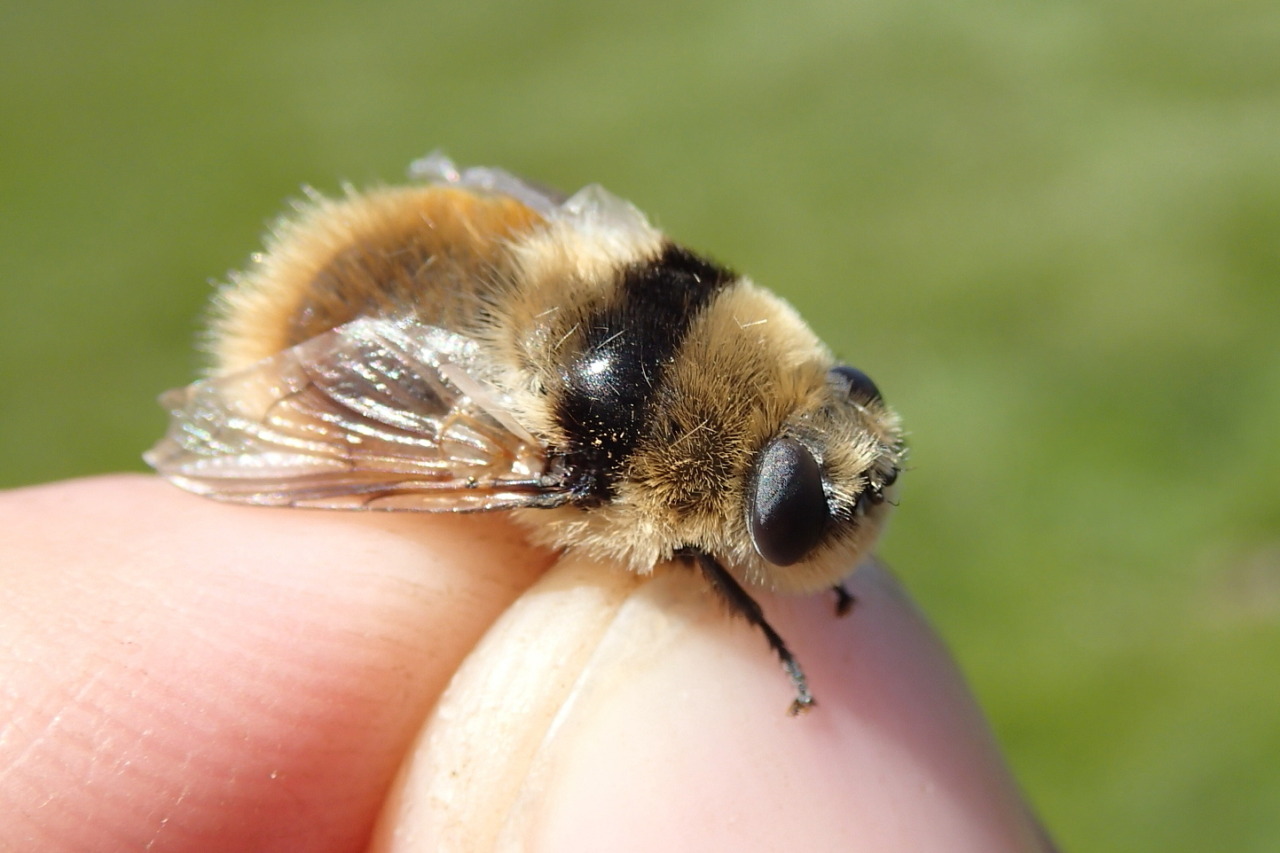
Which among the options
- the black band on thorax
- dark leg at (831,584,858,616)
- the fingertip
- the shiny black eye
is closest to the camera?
the fingertip

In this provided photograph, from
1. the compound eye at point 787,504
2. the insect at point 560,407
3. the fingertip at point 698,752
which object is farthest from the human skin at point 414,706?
the compound eye at point 787,504

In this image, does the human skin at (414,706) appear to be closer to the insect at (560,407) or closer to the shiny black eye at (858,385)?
the insect at (560,407)

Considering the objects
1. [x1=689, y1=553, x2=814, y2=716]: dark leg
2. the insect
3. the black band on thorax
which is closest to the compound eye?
the insect

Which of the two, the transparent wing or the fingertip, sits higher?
the transparent wing

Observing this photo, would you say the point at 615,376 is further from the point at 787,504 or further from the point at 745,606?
the point at 745,606

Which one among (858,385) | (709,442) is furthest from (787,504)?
(858,385)

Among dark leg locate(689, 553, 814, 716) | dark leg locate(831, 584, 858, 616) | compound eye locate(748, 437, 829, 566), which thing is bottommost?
dark leg locate(689, 553, 814, 716)

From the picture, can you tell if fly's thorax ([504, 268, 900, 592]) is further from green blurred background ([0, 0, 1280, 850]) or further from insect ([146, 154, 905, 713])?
green blurred background ([0, 0, 1280, 850])
